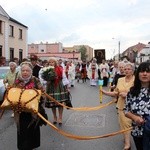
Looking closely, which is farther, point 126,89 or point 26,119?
point 126,89

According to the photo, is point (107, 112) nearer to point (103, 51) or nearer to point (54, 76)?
point (54, 76)

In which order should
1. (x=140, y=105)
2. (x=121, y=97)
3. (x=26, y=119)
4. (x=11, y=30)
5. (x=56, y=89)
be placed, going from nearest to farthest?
(x=140, y=105), (x=26, y=119), (x=121, y=97), (x=56, y=89), (x=11, y=30)

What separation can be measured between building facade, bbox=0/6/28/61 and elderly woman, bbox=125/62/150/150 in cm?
3636

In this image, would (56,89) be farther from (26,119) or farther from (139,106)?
(139,106)

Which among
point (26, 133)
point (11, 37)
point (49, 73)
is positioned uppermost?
point (11, 37)

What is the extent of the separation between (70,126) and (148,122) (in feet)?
15.8

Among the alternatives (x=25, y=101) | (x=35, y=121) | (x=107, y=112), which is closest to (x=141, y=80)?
(x=25, y=101)

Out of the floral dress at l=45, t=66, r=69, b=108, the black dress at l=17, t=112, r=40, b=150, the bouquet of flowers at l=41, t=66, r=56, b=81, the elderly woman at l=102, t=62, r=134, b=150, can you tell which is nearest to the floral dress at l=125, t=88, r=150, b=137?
the elderly woman at l=102, t=62, r=134, b=150

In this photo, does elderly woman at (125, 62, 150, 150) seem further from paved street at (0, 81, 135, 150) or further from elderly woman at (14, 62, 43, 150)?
paved street at (0, 81, 135, 150)

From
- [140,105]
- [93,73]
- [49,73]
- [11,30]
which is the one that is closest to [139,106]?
[140,105]

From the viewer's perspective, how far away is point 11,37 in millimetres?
43062

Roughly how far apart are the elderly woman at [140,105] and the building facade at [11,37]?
36.4 m

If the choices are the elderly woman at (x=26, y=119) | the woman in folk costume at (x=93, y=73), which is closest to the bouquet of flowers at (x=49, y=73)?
the elderly woman at (x=26, y=119)

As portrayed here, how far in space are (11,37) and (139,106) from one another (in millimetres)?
40443
